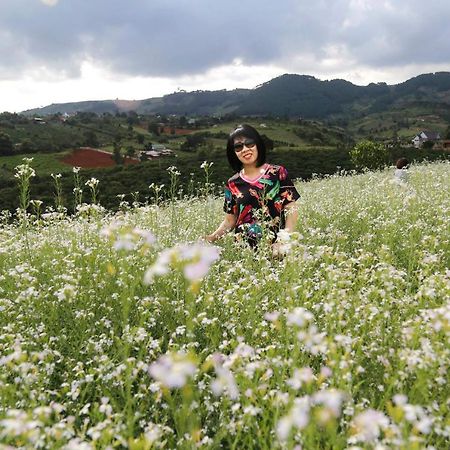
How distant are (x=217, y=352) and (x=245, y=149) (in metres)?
3.73

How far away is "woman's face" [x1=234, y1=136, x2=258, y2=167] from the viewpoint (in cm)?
651

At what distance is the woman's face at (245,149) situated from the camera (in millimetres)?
6508

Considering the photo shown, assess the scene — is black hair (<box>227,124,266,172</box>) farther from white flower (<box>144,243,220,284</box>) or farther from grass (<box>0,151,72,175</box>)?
grass (<box>0,151,72,175</box>)

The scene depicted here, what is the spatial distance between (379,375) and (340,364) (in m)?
0.74

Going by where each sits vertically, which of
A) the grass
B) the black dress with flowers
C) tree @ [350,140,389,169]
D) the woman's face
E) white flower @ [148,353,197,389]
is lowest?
the grass

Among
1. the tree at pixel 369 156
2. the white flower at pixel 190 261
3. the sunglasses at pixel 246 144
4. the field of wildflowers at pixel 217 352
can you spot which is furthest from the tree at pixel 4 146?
the white flower at pixel 190 261

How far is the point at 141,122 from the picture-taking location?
429 feet

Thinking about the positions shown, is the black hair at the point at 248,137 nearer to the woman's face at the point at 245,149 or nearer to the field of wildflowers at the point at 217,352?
the woman's face at the point at 245,149

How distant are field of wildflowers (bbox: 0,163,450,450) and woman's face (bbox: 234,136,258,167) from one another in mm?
1332

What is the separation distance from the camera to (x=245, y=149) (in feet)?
21.4

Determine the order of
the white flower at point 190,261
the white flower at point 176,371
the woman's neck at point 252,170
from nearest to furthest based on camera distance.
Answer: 1. the white flower at point 176,371
2. the white flower at point 190,261
3. the woman's neck at point 252,170

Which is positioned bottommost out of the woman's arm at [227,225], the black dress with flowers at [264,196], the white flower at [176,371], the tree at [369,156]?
the tree at [369,156]

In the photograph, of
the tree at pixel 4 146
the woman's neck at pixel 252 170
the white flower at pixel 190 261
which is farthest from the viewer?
the tree at pixel 4 146

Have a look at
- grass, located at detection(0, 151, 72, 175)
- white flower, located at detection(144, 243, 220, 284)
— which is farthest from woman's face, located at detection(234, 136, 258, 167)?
grass, located at detection(0, 151, 72, 175)
